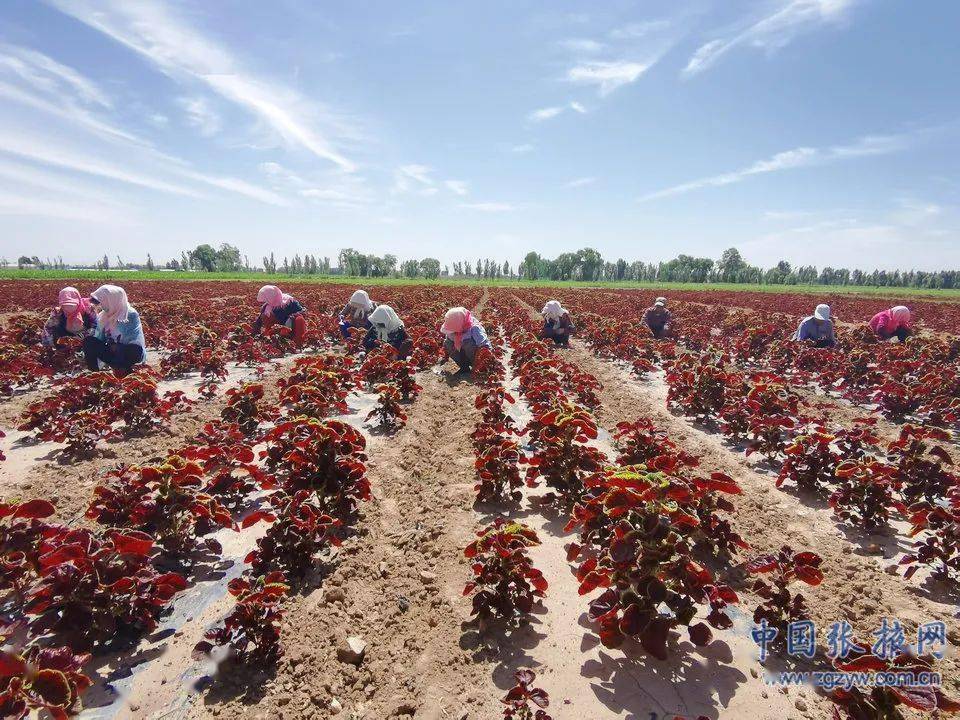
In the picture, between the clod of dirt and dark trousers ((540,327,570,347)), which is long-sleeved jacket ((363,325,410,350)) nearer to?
dark trousers ((540,327,570,347))

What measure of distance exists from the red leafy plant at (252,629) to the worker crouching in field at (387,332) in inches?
296

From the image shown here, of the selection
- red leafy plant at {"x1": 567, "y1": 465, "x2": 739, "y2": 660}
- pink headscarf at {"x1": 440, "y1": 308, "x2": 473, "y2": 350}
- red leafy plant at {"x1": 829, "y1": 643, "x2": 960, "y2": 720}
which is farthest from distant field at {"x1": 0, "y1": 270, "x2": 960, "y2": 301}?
red leafy plant at {"x1": 829, "y1": 643, "x2": 960, "y2": 720}

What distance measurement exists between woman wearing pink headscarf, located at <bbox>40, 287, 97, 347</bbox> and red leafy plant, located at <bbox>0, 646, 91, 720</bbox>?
29.9 ft

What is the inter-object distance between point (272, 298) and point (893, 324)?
18271 mm

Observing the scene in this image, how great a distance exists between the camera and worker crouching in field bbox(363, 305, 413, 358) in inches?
400

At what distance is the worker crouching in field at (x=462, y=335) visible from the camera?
9266 millimetres

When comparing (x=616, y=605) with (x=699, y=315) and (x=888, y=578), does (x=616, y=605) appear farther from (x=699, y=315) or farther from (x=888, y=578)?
(x=699, y=315)

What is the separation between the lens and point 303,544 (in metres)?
3.30

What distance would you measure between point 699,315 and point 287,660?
22.5 m

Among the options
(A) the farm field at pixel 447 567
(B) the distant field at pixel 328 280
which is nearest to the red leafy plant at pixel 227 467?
(A) the farm field at pixel 447 567

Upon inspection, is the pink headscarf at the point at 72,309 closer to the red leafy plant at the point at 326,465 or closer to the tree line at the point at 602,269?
the red leafy plant at the point at 326,465

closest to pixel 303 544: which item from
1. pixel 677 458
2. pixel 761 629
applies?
pixel 677 458

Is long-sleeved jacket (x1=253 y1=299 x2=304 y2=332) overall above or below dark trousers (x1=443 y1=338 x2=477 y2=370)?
above

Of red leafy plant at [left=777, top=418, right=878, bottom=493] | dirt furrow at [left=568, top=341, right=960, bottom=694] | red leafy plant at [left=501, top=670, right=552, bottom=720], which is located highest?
red leafy plant at [left=777, top=418, right=878, bottom=493]
